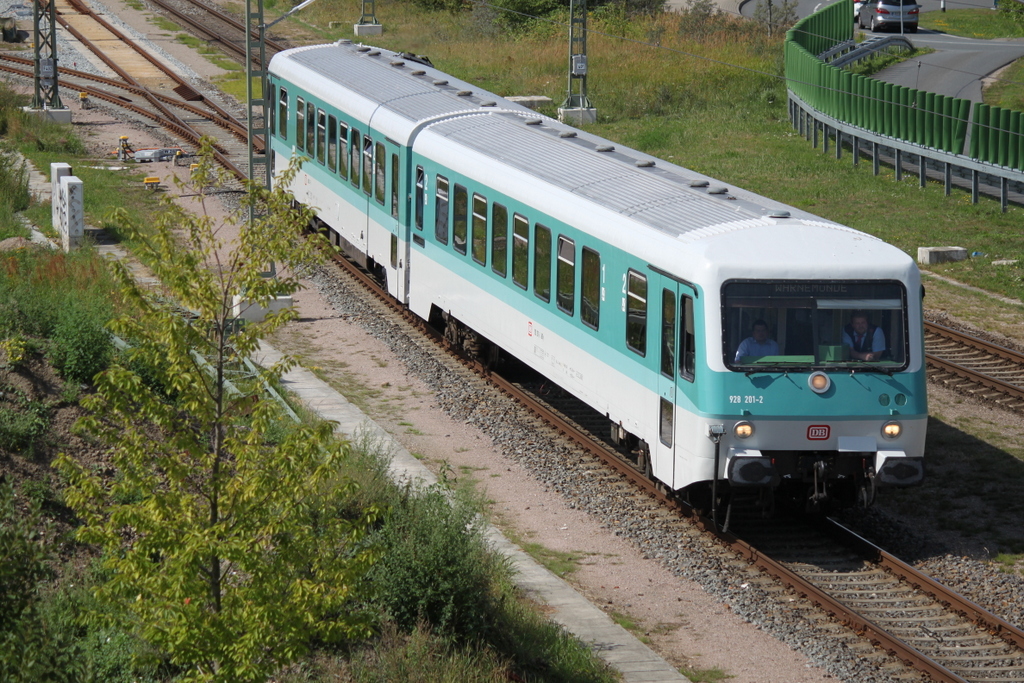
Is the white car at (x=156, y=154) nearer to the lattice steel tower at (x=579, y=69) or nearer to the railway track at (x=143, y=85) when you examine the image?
the railway track at (x=143, y=85)

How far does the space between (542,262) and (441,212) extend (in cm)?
323

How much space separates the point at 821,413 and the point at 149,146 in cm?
2662

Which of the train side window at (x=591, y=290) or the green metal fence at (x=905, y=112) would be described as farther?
the green metal fence at (x=905, y=112)

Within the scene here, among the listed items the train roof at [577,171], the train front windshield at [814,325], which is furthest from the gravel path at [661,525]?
the train roof at [577,171]

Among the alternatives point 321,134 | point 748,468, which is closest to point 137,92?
point 321,134

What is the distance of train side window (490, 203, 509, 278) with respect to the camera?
1658cm

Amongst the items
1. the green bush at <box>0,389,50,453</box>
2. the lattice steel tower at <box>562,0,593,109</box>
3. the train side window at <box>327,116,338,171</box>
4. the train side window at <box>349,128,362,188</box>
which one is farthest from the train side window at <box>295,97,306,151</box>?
the lattice steel tower at <box>562,0,593,109</box>

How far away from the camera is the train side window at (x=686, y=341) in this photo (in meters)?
12.4

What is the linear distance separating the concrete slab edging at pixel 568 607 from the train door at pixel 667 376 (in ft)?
5.27

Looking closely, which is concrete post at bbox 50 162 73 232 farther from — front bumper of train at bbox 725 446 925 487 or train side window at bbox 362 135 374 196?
front bumper of train at bbox 725 446 925 487

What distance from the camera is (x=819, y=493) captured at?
494 inches

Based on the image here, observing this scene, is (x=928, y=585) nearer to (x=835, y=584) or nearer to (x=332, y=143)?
(x=835, y=584)

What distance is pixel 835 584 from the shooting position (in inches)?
487

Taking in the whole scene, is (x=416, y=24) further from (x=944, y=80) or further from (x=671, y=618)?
(x=671, y=618)
